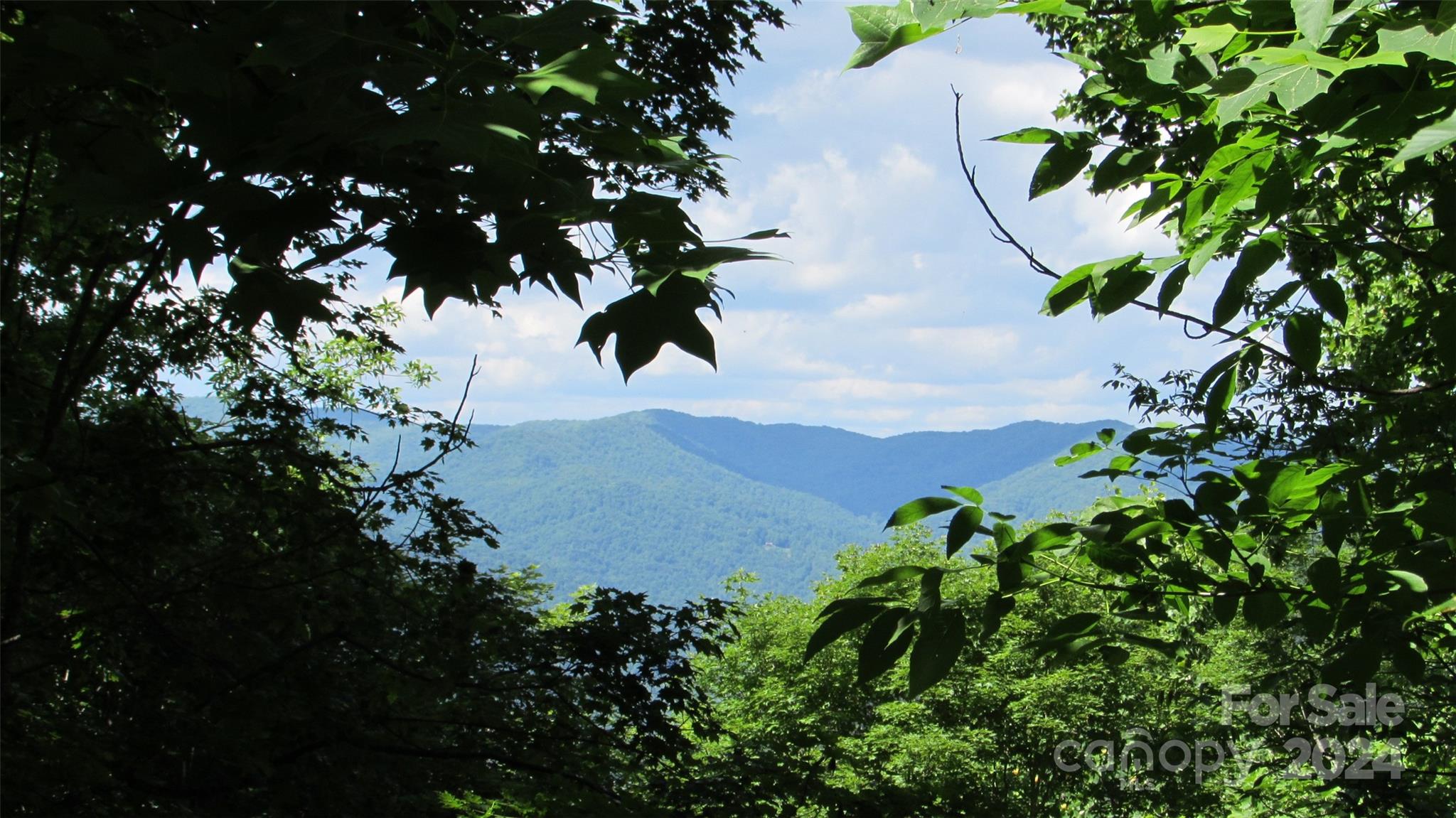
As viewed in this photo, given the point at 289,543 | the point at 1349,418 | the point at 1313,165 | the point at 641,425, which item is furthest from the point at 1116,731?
the point at 641,425

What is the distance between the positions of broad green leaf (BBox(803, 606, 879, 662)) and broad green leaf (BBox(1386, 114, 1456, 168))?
65 centimetres

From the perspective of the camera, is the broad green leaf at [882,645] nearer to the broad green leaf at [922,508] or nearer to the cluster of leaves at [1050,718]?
the broad green leaf at [922,508]

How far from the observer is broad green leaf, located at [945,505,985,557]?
3.58 ft

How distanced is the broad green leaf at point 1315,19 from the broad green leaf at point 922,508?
0.61m

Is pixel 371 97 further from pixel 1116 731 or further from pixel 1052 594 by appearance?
pixel 1052 594

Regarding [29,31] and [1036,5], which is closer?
[29,31]

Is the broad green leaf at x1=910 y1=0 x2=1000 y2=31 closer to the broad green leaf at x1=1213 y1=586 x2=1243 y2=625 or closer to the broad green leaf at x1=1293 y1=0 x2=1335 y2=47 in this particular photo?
the broad green leaf at x1=1293 y1=0 x2=1335 y2=47

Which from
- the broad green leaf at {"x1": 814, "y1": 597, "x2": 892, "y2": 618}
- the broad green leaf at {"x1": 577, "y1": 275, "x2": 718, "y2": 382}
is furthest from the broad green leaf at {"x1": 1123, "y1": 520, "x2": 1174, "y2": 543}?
the broad green leaf at {"x1": 577, "y1": 275, "x2": 718, "y2": 382}

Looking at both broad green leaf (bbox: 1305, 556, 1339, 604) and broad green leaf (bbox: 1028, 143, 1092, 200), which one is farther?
broad green leaf (bbox: 1028, 143, 1092, 200)

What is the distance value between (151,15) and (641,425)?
152307mm

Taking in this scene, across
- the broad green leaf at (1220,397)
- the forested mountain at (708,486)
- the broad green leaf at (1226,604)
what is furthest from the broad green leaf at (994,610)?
the forested mountain at (708,486)

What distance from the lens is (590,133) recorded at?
106 centimetres

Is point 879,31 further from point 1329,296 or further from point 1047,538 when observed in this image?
point 1329,296

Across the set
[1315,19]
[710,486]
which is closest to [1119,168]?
[1315,19]
